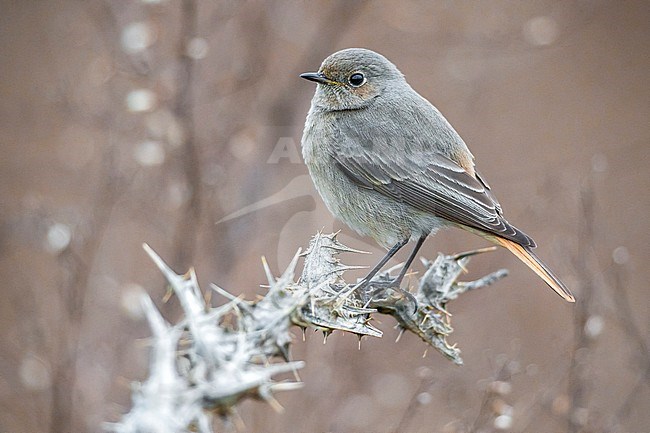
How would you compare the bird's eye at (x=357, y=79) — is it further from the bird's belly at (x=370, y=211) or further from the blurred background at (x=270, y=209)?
the blurred background at (x=270, y=209)

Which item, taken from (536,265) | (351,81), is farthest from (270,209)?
(536,265)

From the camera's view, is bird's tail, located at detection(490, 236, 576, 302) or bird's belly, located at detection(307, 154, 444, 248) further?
bird's belly, located at detection(307, 154, 444, 248)

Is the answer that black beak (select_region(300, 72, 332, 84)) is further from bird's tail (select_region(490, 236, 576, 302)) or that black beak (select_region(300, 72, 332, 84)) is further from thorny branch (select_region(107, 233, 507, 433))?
thorny branch (select_region(107, 233, 507, 433))

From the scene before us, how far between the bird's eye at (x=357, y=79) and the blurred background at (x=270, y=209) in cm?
100

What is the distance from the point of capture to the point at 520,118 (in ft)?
30.0

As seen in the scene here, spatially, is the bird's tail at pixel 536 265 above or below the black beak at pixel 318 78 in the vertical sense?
below

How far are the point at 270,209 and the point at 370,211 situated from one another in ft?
5.98

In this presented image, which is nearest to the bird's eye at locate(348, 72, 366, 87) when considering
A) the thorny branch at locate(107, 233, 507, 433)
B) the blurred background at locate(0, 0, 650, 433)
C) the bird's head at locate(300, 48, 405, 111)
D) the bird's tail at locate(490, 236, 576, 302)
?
the bird's head at locate(300, 48, 405, 111)

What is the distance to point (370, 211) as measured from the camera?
4.64 meters

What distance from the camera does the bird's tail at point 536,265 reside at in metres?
3.86

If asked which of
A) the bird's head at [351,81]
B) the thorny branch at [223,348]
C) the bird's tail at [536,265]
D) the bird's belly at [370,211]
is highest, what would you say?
the bird's head at [351,81]

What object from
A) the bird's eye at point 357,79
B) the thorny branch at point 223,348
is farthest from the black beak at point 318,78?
the thorny branch at point 223,348

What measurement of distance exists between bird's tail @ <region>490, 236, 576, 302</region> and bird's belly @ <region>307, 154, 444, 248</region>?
47 cm

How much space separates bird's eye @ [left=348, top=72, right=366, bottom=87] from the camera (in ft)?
16.6
